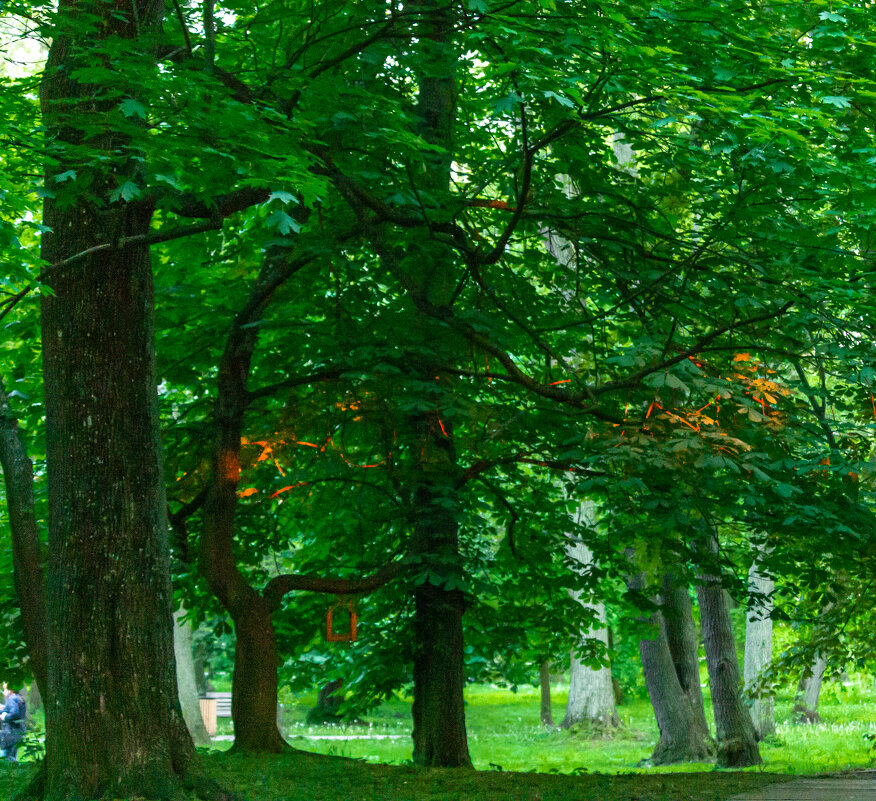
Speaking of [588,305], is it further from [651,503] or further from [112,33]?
[112,33]

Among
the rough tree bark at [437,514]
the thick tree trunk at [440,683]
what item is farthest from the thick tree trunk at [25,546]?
the thick tree trunk at [440,683]

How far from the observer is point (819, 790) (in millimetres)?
8641

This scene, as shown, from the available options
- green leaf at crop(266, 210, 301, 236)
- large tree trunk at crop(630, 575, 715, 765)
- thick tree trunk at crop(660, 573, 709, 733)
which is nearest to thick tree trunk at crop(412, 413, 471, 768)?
green leaf at crop(266, 210, 301, 236)

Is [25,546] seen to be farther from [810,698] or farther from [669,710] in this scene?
[810,698]

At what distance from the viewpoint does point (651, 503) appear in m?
9.02

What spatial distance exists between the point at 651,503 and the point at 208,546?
13.9 feet

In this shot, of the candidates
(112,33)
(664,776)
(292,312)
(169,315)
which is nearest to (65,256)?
(112,33)

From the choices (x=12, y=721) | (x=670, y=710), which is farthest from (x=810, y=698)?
(x=12, y=721)

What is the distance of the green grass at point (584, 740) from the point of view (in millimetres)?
18500

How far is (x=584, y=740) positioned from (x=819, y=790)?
17596mm

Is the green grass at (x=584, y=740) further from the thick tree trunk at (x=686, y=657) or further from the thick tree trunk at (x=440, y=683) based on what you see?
the thick tree trunk at (x=440, y=683)

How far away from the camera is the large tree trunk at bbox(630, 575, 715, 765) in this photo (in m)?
16.3

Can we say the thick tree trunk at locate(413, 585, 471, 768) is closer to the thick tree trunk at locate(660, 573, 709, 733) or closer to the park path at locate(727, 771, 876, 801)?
the park path at locate(727, 771, 876, 801)

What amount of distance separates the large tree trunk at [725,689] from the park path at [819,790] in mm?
5002
